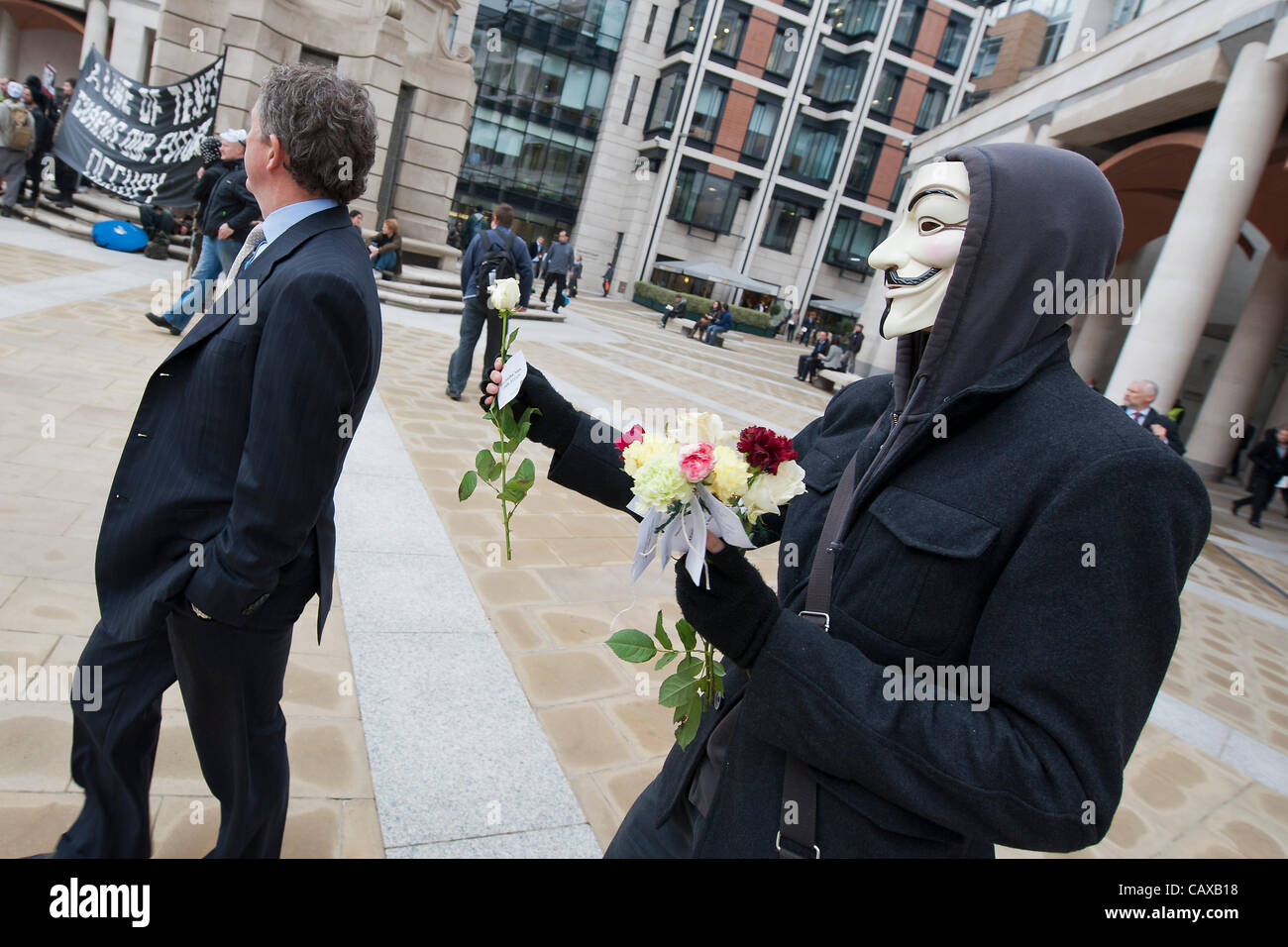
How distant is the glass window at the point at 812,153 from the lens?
42.6 meters

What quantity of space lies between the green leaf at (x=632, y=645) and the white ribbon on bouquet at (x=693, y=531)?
220 mm

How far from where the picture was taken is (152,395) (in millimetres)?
1920

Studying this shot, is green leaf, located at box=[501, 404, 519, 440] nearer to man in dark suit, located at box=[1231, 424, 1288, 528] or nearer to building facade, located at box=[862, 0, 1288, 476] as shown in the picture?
building facade, located at box=[862, 0, 1288, 476]

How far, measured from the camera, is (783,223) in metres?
43.3

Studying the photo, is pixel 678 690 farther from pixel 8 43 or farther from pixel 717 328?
pixel 8 43

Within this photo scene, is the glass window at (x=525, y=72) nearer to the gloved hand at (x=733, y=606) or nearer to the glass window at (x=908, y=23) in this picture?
the glass window at (x=908, y=23)

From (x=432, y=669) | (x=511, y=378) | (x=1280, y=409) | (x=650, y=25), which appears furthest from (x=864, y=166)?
(x=511, y=378)

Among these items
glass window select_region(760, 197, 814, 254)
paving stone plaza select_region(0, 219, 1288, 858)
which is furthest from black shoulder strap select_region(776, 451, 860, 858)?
glass window select_region(760, 197, 814, 254)

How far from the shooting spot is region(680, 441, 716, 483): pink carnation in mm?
1174

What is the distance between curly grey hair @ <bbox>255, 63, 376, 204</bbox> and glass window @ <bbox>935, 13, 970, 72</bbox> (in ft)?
164

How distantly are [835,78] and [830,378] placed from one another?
2867 cm

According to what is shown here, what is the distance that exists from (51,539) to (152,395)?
2697 millimetres

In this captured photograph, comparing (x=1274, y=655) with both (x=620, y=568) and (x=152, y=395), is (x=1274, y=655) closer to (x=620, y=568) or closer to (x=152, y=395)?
(x=620, y=568)
